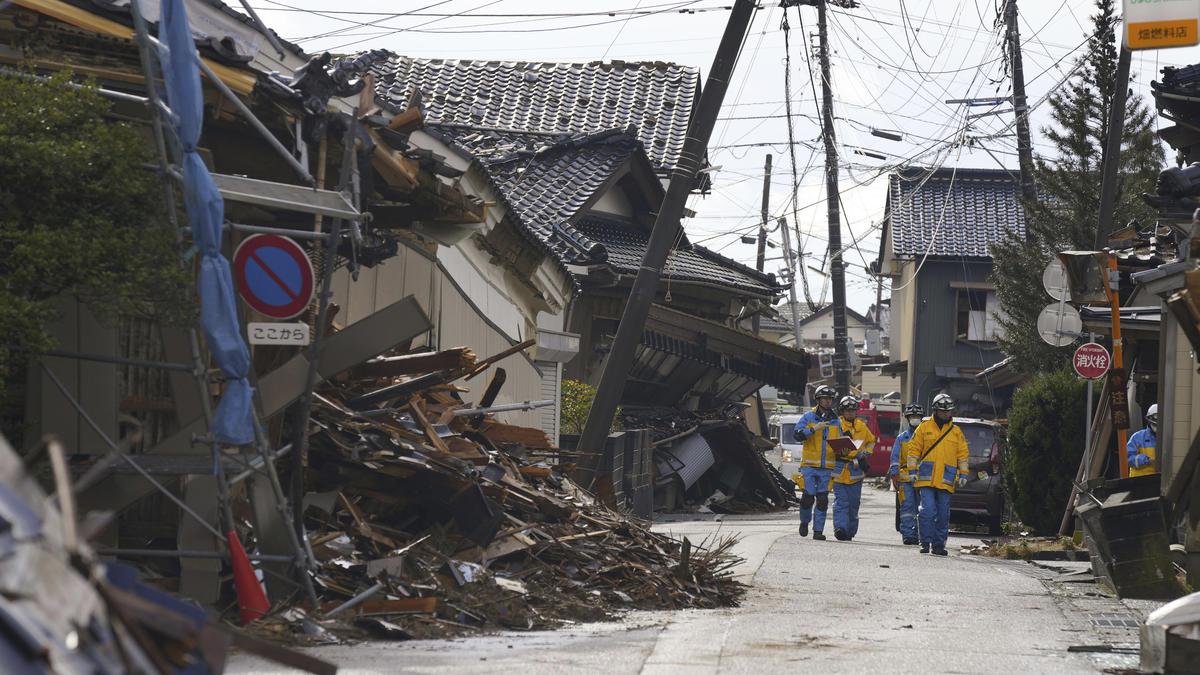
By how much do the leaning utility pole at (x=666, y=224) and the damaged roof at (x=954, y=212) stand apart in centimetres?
3163

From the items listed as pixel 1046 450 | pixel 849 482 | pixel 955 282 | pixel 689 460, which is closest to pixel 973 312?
pixel 955 282

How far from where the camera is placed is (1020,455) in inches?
784

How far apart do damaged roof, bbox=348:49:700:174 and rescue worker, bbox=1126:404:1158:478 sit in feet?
49.1

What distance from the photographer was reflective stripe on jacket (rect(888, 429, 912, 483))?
17591 millimetres

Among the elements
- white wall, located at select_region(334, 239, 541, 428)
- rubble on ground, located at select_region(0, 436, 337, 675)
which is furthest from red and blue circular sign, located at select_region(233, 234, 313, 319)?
rubble on ground, located at select_region(0, 436, 337, 675)

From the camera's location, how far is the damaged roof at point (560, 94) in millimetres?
30516

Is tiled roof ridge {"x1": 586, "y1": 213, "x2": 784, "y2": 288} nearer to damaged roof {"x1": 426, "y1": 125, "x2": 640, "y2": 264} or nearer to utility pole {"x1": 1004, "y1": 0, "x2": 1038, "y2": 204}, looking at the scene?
damaged roof {"x1": 426, "y1": 125, "x2": 640, "y2": 264}

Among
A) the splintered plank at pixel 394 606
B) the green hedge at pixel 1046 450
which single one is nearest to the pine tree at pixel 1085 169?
the green hedge at pixel 1046 450

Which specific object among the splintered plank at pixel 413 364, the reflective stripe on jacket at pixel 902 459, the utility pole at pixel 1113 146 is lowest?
the reflective stripe on jacket at pixel 902 459

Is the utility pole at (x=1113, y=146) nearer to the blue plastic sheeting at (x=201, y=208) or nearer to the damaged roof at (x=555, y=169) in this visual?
the damaged roof at (x=555, y=169)

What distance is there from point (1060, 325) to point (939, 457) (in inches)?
121

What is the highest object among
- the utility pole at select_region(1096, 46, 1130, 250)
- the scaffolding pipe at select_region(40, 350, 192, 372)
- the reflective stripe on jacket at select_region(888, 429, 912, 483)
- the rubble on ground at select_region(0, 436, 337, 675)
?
the utility pole at select_region(1096, 46, 1130, 250)

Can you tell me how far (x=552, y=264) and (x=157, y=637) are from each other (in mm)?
17147

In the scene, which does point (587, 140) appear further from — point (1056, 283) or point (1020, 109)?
point (1056, 283)
